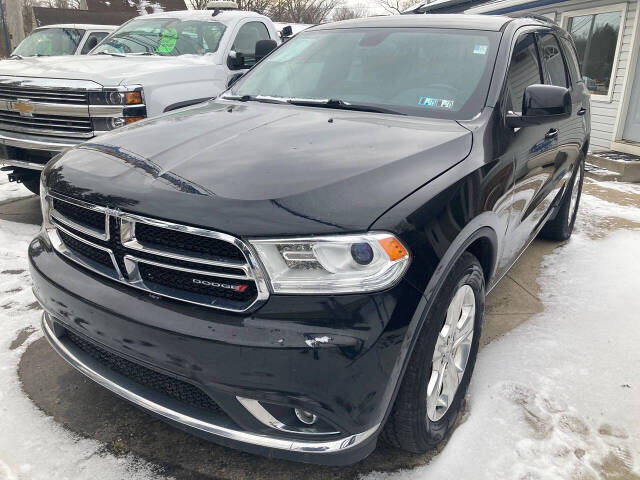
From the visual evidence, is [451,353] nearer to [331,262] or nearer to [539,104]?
[331,262]

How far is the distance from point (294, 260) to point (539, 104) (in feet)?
5.65

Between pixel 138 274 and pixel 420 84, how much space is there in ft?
5.97

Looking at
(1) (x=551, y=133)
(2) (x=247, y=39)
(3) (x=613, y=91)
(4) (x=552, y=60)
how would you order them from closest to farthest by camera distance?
(1) (x=551, y=133), (4) (x=552, y=60), (2) (x=247, y=39), (3) (x=613, y=91)

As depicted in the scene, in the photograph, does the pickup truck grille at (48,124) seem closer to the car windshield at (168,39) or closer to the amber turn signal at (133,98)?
the amber turn signal at (133,98)

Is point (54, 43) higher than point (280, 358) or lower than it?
higher

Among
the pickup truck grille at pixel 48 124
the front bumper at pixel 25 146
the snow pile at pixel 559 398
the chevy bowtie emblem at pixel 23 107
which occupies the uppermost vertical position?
the chevy bowtie emblem at pixel 23 107

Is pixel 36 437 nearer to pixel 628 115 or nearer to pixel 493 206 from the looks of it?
pixel 493 206

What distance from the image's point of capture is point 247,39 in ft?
21.8

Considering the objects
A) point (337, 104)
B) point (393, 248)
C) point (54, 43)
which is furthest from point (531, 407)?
point (54, 43)

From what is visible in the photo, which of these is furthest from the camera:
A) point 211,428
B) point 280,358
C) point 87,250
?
point 87,250

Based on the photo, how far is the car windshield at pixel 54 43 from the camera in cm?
894

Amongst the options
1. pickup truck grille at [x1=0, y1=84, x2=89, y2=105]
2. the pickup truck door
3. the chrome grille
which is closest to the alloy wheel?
the chrome grille

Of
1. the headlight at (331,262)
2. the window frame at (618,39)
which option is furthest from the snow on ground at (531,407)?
the window frame at (618,39)

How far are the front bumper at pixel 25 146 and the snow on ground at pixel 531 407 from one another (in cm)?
123
